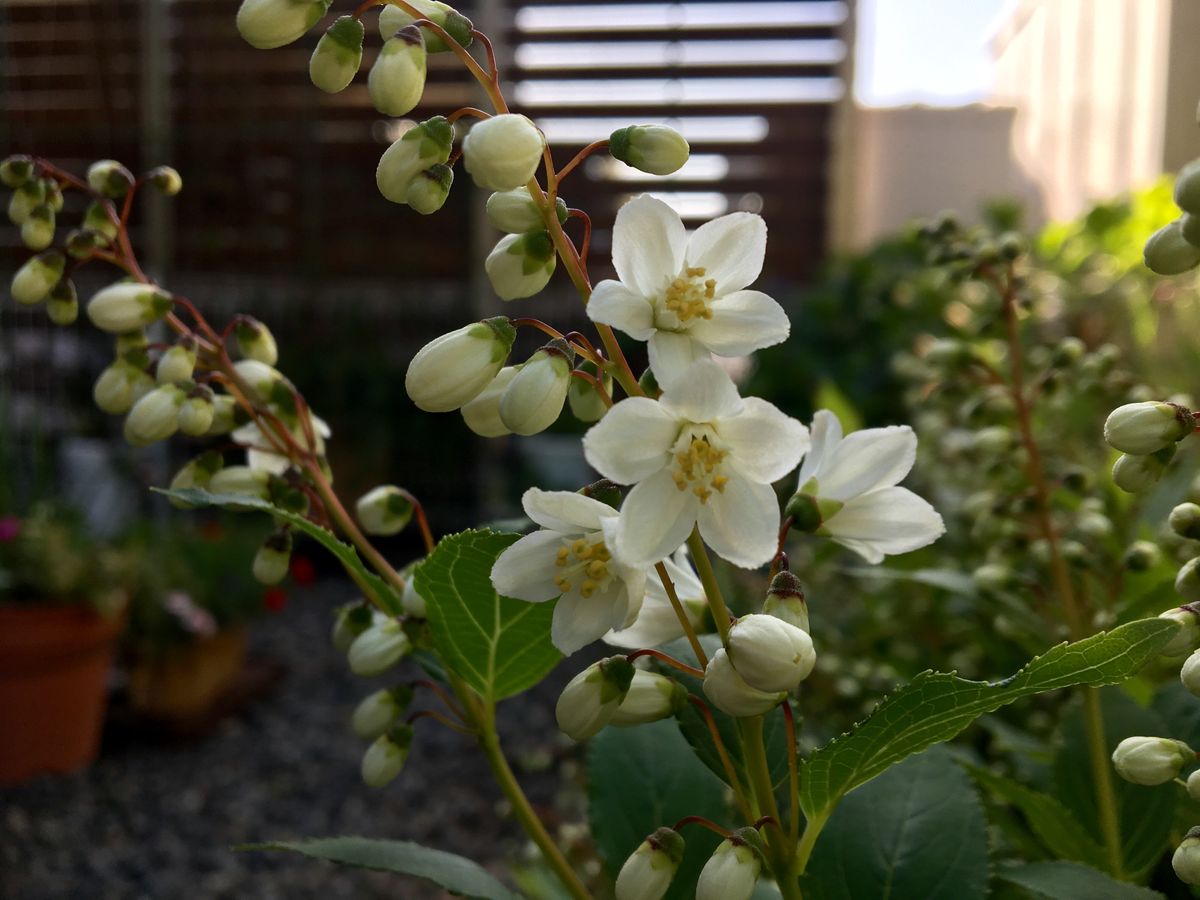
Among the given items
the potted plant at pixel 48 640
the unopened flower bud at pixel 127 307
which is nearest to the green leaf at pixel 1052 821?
the unopened flower bud at pixel 127 307

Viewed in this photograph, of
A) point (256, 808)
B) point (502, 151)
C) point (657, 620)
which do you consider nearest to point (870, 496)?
point (657, 620)

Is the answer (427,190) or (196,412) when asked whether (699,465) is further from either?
(196,412)

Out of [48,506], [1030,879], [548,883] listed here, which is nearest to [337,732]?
[48,506]

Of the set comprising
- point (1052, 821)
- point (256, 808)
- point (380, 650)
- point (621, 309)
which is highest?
point (621, 309)

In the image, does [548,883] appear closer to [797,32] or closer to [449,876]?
[449,876]

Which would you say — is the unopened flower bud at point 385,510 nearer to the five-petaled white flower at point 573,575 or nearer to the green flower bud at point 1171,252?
the five-petaled white flower at point 573,575

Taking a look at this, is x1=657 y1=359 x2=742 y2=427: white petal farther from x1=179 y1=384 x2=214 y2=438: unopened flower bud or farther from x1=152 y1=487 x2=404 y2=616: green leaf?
x1=179 y1=384 x2=214 y2=438: unopened flower bud

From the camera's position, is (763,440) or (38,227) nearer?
(763,440)
